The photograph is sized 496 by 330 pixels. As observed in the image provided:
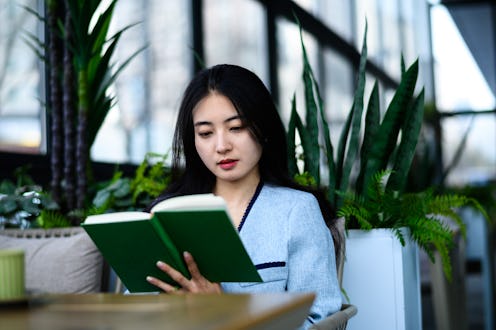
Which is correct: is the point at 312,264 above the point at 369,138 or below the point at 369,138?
below

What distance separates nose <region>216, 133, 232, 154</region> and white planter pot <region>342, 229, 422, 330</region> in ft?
1.99

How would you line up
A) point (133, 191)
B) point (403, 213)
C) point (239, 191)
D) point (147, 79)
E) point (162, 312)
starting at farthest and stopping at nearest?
point (147, 79), point (133, 191), point (403, 213), point (239, 191), point (162, 312)

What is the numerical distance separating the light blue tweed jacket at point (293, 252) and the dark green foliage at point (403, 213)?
451 mm

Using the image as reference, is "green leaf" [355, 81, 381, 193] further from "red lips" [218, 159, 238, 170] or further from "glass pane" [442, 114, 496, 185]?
"glass pane" [442, 114, 496, 185]

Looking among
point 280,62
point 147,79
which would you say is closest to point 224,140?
point 147,79

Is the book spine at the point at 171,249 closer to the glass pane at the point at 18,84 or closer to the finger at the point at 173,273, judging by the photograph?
the finger at the point at 173,273

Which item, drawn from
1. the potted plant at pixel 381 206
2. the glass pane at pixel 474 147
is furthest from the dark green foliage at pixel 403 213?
the glass pane at pixel 474 147

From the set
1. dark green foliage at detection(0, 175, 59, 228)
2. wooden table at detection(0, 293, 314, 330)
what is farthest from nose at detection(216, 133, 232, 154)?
dark green foliage at detection(0, 175, 59, 228)

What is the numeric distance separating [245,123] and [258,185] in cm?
18

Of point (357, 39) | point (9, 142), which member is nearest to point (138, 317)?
point (9, 142)

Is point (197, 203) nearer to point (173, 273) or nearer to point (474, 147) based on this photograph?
point (173, 273)

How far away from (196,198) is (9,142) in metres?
1.97

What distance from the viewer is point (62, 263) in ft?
6.62

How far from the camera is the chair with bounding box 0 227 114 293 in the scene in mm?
2006
